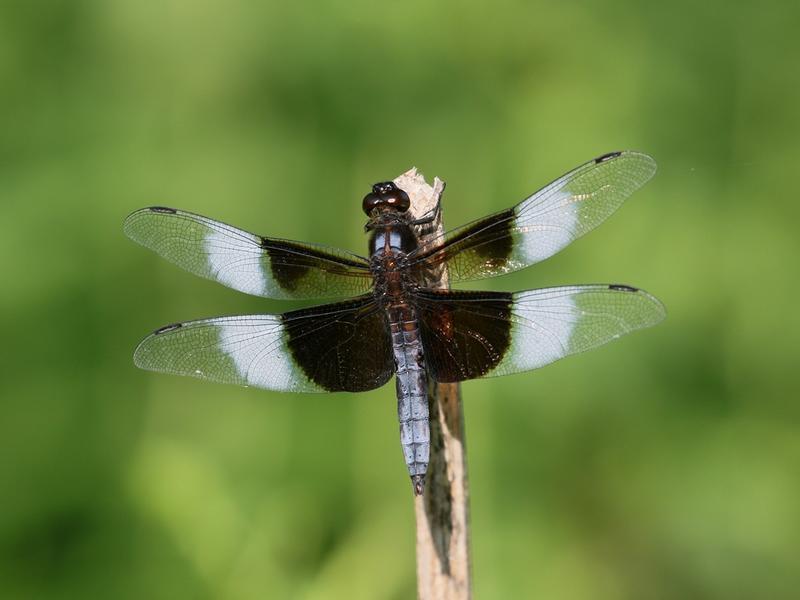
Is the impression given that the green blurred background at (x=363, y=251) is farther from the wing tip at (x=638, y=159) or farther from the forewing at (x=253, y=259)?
the wing tip at (x=638, y=159)

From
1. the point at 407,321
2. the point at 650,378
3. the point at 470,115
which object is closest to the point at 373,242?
the point at 407,321

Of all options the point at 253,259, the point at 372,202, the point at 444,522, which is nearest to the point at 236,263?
the point at 253,259

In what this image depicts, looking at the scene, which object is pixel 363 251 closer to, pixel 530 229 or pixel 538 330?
pixel 530 229

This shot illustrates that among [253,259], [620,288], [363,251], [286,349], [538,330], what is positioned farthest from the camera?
[363,251]

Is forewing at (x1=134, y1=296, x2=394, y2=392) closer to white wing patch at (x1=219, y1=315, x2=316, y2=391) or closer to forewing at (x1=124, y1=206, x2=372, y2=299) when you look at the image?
white wing patch at (x1=219, y1=315, x2=316, y2=391)

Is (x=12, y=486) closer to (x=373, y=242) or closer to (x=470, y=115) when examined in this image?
(x=373, y=242)

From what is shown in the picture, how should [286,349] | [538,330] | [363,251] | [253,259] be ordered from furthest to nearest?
[363,251] → [253,259] → [286,349] → [538,330]
